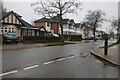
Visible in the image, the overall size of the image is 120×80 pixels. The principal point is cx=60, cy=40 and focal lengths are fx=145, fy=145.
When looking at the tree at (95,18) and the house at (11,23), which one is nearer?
the house at (11,23)

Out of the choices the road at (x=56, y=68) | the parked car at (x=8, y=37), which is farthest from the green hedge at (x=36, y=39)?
the road at (x=56, y=68)

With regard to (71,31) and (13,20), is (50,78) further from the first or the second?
(71,31)

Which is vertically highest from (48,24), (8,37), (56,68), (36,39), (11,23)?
(48,24)

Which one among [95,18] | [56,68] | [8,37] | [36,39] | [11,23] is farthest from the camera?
[95,18]

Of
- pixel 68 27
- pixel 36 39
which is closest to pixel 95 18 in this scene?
pixel 68 27

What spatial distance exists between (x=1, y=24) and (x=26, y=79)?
24052mm

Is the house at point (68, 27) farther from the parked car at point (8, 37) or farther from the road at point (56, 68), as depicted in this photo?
the road at point (56, 68)

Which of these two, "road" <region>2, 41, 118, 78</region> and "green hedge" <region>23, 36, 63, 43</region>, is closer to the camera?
"road" <region>2, 41, 118, 78</region>

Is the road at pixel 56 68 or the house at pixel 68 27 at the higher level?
the house at pixel 68 27

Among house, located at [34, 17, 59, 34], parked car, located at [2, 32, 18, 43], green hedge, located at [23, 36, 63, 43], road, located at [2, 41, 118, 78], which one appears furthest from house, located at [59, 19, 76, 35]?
road, located at [2, 41, 118, 78]

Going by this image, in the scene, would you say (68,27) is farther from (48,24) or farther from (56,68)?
(56,68)

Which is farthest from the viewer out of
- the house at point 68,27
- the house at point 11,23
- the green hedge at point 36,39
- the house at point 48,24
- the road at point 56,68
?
the house at point 68,27

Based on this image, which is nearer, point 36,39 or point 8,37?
point 8,37

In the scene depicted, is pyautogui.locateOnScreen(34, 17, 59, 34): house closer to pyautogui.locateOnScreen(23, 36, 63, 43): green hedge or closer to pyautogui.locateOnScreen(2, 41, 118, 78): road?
pyautogui.locateOnScreen(23, 36, 63, 43): green hedge
